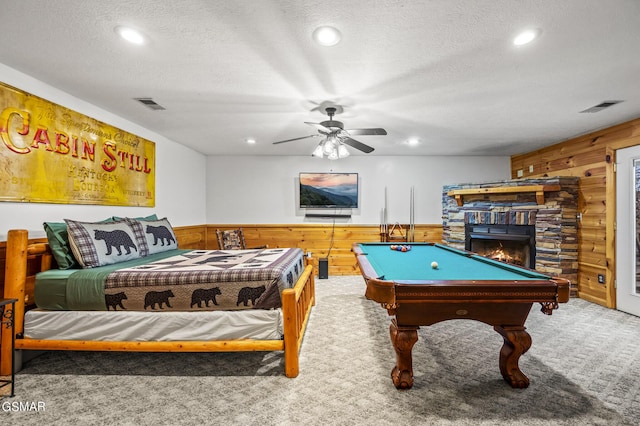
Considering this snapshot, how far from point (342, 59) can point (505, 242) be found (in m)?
4.07

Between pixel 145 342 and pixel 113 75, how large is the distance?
2141 mm

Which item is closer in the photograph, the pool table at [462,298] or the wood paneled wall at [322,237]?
the pool table at [462,298]

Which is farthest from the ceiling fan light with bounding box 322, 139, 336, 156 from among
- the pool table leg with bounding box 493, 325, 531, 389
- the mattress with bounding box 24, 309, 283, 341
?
the pool table leg with bounding box 493, 325, 531, 389

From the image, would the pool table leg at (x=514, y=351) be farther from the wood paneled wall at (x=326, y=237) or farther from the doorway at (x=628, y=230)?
the wood paneled wall at (x=326, y=237)

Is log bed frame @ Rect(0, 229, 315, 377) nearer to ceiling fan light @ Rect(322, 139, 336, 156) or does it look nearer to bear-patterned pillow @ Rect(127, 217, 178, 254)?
bear-patterned pillow @ Rect(127, 217, 178, 254)

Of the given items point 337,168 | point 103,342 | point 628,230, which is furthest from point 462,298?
point 337,168

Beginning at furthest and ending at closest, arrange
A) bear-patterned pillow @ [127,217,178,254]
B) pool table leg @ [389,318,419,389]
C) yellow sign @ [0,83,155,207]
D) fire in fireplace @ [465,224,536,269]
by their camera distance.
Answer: fire in fireplace @ [465,224,536,269] → bear-patterned pillow @ [127,217,178,254] → yellow sign @ [0,83,155,207] → pool table leg @ [389,318,419,389]

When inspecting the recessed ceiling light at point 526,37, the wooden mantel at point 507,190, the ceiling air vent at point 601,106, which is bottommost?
the wooden mantel at point 507,190

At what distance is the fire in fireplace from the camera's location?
13.8 feet

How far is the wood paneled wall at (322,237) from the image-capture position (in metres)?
5.43

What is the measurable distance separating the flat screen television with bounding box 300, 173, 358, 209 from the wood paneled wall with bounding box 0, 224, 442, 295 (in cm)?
43

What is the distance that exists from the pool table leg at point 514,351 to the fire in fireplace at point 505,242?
2895 millimetres

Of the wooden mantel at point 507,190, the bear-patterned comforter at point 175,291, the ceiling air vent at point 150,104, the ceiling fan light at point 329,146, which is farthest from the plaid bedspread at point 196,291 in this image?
the wooden mantel at point 507,190

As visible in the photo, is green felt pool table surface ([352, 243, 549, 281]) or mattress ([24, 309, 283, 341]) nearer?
green felt pool table surface ([352, 243, 549, 281])
